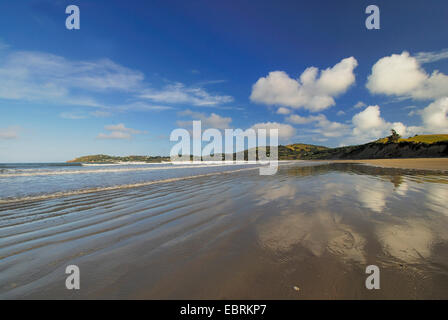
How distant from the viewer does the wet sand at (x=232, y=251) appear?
2.15 m

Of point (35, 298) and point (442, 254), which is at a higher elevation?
point (442, 254)

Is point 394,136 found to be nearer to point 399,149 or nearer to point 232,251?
point 399,149

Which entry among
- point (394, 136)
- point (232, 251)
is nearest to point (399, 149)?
point (394, 136)

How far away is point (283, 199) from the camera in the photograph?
6922 mm

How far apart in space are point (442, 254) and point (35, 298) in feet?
18.5

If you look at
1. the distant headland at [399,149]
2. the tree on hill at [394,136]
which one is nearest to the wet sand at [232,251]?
the distant headland at [399,149]

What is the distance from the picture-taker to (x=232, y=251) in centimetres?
313

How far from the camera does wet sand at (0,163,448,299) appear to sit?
84.8 inches

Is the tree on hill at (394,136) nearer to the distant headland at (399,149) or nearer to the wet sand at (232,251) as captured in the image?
the distant headland at (399,149)

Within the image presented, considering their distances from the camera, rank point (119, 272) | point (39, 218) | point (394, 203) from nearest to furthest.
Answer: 1. point (119, 272)
2. point (39, 218)
3. point (394, 203)

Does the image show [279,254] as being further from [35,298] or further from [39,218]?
[39,218]

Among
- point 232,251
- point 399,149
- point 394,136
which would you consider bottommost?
point 232,251

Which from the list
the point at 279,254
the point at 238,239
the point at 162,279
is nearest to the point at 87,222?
the point at 162,279
